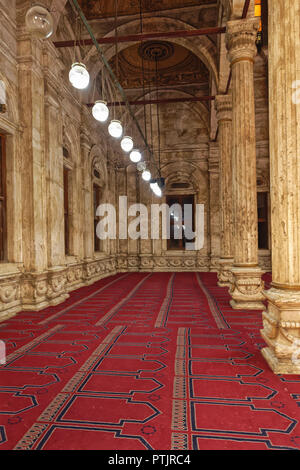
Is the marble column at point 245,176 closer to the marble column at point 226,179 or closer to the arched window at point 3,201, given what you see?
the marble column at point 226,179

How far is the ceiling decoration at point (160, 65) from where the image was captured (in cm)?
1052

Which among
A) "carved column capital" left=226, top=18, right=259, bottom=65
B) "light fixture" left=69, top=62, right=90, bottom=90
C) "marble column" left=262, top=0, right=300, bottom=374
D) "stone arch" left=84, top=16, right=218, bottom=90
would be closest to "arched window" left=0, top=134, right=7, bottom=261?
"light fixture" left=69, top=62, right=90, bottom=90

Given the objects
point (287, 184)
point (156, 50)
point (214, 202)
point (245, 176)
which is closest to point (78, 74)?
point (287, 184)

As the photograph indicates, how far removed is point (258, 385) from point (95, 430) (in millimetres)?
1409

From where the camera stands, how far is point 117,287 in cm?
867

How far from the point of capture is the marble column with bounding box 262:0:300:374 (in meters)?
2.83

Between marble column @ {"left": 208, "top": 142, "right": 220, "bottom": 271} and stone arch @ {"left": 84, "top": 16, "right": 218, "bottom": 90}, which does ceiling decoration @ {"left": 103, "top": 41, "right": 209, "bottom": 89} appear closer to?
stone arch @ {"left": 84, "top": 16, "right": 218, "bottom": 90}

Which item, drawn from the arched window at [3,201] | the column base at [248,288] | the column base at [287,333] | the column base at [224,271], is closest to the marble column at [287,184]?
the column base at [287,333]

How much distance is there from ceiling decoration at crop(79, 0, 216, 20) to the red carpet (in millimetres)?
8419

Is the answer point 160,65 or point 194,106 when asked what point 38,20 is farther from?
point 194,106

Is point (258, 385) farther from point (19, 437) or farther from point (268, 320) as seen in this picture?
point (19, 437)

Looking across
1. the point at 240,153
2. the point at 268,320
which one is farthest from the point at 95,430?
the point at 240,153

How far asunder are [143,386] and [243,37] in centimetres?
575

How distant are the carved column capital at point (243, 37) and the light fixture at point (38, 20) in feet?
12.0
